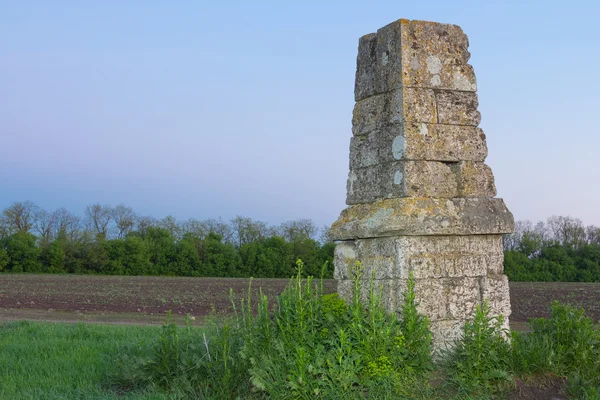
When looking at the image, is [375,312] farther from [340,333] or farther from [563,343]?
[563,343]

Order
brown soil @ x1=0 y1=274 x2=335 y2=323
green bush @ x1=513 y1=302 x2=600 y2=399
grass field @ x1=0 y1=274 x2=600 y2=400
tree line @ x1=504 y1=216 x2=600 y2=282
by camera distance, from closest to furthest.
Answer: green bush @ x1=513 y1=302 x2=600 y2=399, grass field @ x1=0 y1=274 x2=600 y2=400, brown soil @ x1=0 y1=274 x2=335 y2=323, tree line @ x1=504 y1=216 x2=600 y2=282

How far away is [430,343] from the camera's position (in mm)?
6883

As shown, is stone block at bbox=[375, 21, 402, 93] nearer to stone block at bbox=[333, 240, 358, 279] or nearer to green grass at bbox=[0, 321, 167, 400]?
stone block at bbox=[333, 240, 358, 279]

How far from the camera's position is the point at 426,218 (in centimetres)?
701

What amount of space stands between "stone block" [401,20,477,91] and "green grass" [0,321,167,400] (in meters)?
4.66

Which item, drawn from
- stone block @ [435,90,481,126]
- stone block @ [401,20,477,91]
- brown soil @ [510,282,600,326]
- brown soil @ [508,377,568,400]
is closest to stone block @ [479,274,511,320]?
brown soil @ [508,377,568,400]

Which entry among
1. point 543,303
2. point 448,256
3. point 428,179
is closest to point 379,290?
point 448,256

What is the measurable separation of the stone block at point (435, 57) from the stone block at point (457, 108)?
0.29 feet

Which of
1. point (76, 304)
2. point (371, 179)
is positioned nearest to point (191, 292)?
point (76, 304)

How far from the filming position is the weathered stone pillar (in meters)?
7.01

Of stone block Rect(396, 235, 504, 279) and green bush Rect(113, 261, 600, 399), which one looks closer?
green bush Rect(113, 261, 600, 399)

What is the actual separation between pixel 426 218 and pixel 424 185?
459mm

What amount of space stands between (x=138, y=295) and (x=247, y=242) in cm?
2806

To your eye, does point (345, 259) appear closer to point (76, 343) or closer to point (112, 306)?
point (76, 343)
